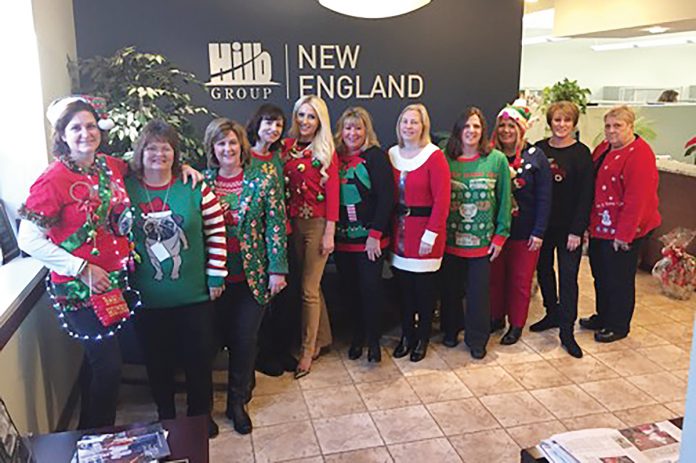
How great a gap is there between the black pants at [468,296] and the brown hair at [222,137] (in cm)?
142

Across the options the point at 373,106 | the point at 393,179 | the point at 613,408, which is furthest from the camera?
the point at 373,106

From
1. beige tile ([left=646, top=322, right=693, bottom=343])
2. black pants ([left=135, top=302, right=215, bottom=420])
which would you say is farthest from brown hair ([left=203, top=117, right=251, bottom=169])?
beige tile ([left=646, top=322, right=693, bottom=343])

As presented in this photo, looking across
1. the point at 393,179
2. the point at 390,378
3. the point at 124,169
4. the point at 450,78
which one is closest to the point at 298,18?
the point at 450,78

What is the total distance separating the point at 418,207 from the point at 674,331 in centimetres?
205

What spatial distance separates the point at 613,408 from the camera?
3.05m

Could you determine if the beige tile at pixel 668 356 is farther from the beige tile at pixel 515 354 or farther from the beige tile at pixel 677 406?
the beige tile at pixel 515 354

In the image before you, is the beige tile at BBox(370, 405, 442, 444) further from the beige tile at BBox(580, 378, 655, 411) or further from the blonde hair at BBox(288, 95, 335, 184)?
the blonde hair at BBox(288, 95, 335, 184)

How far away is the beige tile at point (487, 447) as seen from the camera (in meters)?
2.64

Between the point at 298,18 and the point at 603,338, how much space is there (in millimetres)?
2927

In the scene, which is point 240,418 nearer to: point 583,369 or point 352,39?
point 583,369

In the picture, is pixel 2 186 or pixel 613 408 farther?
pixel 613 408

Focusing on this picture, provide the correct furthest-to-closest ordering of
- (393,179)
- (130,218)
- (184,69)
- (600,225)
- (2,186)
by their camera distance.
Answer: (184,69) → (600,225) → (393,179) → (2,186) → (130,218)

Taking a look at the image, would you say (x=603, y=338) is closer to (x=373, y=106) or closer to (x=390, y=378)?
(x=390, y=378)

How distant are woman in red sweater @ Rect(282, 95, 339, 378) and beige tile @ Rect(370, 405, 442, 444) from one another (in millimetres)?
667
